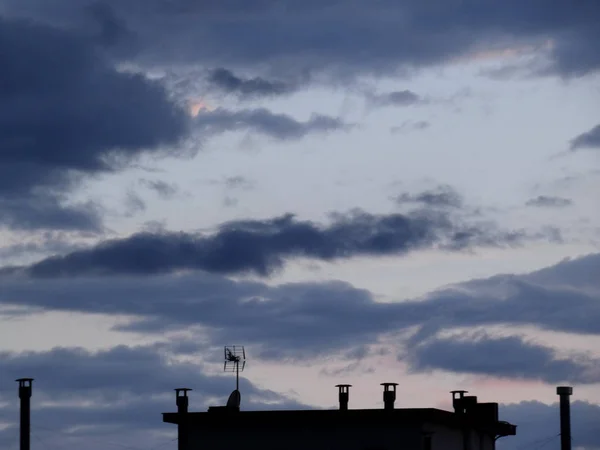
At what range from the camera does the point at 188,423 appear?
64.3 metres

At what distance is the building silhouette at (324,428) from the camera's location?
6062cm

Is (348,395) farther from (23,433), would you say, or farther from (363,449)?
(23,433)

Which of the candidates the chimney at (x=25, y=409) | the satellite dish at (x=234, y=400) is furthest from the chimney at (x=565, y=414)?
the chimney at (x=25, y=409)

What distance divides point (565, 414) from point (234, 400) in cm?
1935

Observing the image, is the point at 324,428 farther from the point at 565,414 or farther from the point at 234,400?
the point at 565,414

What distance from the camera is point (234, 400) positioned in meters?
64.9

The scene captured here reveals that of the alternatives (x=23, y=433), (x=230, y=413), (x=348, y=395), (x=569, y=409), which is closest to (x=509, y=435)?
(x=569, y=409)

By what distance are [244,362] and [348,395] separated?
6.58 m

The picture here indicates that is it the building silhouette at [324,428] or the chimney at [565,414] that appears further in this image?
the chimney at [565,414]

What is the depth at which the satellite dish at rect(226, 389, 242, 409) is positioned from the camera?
6469 centimetres

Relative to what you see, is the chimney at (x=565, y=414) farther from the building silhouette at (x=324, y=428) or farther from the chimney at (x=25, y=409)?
the chimney at (x=25, y=409)

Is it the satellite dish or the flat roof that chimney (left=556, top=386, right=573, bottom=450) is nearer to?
the flat roof

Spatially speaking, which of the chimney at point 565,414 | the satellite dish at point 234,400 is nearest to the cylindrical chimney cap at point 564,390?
the chimney at point 565,414

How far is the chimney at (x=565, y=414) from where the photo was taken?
7144 centimetres
